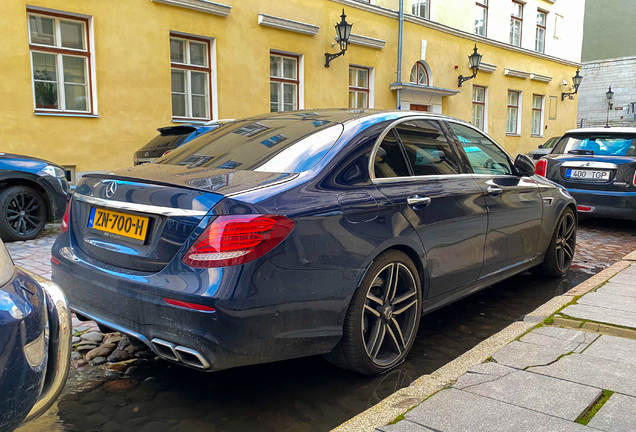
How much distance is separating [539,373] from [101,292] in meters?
2.28

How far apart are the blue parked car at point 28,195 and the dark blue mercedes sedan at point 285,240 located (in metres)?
4.25

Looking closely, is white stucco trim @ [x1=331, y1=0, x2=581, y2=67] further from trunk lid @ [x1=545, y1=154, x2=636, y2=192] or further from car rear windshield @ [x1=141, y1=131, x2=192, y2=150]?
trunk lid @ [x1=545, y1=154, x2=636, y2=192]

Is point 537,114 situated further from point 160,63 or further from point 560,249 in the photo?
point 560,249

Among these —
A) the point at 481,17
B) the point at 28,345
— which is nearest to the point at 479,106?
the point at 481,17

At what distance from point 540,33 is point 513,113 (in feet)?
13.3

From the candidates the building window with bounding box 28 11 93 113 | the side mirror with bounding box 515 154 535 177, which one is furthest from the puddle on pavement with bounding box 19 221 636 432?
the building window with bounding box 28 11 93 113

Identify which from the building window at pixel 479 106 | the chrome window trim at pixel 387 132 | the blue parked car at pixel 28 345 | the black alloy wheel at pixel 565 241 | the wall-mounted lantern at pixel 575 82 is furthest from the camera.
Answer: the wall-mounted lantern at pixel 575 82

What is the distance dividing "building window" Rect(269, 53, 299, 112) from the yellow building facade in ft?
0.46

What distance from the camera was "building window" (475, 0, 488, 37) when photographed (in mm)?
19737

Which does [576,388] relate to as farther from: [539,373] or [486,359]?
[486,359]

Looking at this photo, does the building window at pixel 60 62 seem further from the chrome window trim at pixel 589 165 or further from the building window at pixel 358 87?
the chrome window trim at pixel 589 165

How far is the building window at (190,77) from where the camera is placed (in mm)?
11859

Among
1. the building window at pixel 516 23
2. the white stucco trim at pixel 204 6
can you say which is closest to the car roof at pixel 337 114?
the white stucco trim at pixel 204 6

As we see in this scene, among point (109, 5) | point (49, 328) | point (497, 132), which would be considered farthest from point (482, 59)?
point (49, 328)
